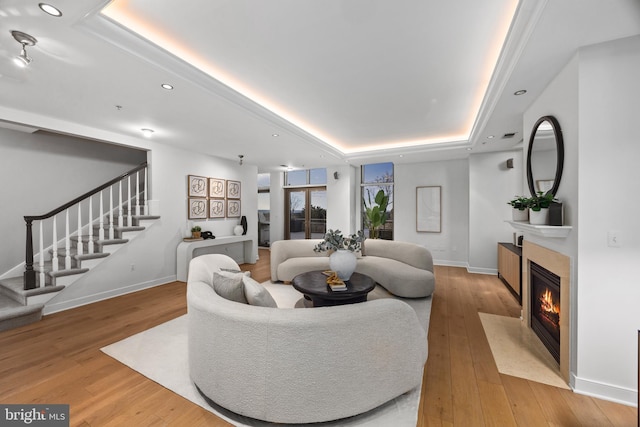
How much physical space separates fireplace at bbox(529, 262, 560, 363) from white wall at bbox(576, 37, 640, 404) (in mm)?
392

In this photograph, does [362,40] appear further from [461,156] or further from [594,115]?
[461,156]

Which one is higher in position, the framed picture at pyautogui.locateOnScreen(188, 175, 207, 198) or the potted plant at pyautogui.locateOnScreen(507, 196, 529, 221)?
the framed picture at pyautogui.locateOnScreen(188, 175, 207, 198)

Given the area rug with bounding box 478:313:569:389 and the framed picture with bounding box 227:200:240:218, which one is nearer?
the area rug with bounding box 478:313:569:389

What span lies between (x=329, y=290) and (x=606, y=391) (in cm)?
222

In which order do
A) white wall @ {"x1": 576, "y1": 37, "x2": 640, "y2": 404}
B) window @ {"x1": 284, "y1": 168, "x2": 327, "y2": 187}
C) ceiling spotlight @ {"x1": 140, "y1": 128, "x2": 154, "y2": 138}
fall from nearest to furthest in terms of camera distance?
white wall @ {"x1": 576, "y1": 37, "x2": 640, "y2": 404}
ceiling spotlight @ {"x1": 140, "y1": 128, "x2": 154, "y2": 138}
window @ {"x1": 284, "y1": 168, "x2": 327, "y2": 187}

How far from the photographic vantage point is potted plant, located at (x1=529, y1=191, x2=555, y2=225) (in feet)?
7.21

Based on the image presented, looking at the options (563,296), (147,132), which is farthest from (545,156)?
(147,132)

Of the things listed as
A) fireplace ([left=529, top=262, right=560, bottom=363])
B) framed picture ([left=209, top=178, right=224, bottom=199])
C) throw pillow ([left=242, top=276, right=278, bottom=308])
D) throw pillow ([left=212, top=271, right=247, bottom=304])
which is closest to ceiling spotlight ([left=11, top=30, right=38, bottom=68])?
throw pillow ([left=212, top=271, right=247, bottom=304])

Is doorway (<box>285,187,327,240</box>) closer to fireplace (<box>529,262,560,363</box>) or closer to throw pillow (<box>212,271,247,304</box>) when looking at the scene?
fireplace (<box>529,262,560,363</box>)

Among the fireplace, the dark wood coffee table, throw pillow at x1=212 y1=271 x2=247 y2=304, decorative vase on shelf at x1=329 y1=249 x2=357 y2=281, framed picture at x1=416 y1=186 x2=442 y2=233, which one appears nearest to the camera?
throw pillow at x1=212 y1=271 x2=247 y2=304

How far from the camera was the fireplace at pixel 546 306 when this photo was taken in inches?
91.3

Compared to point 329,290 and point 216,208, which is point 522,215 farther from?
point 216,208

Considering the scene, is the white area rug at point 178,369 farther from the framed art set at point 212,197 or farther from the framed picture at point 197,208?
the framed art set at point 212,197

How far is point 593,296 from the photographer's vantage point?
6.19 feet
